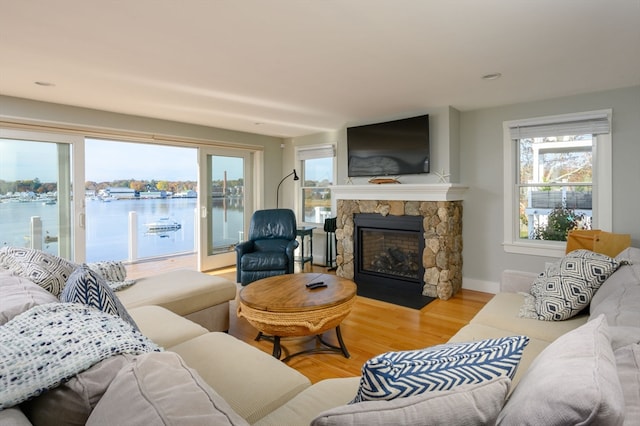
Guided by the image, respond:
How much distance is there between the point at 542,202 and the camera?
13.2ft

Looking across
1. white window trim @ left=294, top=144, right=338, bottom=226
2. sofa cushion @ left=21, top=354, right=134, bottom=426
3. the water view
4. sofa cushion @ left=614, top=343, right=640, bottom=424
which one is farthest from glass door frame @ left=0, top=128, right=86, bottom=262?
sofa cushion @ left=614, top=343, right=640, bottom=424

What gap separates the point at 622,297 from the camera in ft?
5.31

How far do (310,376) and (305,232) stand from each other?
3262 millimetres

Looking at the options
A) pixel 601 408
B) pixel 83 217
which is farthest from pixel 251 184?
pixel 601 408

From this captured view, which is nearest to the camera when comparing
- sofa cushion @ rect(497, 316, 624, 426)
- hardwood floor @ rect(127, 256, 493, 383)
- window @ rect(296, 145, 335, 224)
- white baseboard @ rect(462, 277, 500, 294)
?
sofa cushion @ rect(497, 316, 624, 426)

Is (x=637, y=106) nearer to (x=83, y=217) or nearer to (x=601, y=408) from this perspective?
(x=601, y=408)

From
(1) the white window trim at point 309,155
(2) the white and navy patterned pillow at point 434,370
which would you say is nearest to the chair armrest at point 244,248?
(1) the white window trim at point 309,155

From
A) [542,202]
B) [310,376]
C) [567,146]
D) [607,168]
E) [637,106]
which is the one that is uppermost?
[637,106]

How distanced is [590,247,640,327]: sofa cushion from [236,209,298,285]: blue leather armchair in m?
3.00

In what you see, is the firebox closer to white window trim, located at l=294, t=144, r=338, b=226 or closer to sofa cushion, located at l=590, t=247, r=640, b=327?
white window trim, located at l=294, t=144, r=338, b=226

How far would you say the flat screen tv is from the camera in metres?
4.27

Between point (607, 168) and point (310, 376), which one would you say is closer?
point (310, 376)

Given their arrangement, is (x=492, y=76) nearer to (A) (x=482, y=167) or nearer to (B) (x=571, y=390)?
(A) (x=482, y=167)

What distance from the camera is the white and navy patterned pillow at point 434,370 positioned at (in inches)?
31.6
